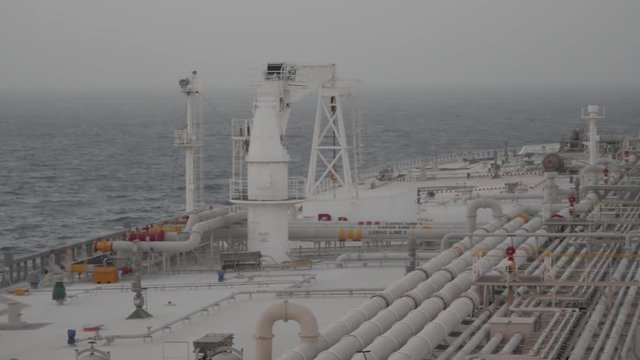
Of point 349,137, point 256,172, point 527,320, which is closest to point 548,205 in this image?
point 256,172

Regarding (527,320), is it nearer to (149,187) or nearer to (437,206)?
(437,206)

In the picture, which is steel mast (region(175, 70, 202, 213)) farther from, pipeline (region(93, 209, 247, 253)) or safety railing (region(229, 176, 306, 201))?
pipeline (region(93, 209, 247, 253))

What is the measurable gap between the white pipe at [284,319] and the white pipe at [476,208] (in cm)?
1607

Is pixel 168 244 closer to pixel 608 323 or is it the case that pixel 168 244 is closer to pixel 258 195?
pixel 258 195

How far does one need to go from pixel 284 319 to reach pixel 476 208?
16748mm

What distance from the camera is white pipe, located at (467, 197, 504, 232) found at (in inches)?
1485

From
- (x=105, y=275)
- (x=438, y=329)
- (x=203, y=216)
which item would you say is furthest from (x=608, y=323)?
(x=203, y=216)

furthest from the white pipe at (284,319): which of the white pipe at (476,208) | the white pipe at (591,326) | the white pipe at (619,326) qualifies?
the white pipe at (476,208)

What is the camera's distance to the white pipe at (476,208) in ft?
124

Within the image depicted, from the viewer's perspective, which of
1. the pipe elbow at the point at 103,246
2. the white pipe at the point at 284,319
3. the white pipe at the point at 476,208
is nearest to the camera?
the white pipe at the point at 284,319

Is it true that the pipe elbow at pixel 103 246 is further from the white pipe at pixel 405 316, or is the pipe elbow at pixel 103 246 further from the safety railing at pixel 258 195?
the white pipe at pixel 405 316

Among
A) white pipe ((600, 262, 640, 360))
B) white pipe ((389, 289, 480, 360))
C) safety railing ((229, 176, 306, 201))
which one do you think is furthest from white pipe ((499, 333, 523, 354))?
safety railing ((229, 176, 306, 201))

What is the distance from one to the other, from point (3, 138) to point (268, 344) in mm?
165893

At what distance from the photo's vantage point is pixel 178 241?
1715 inches
